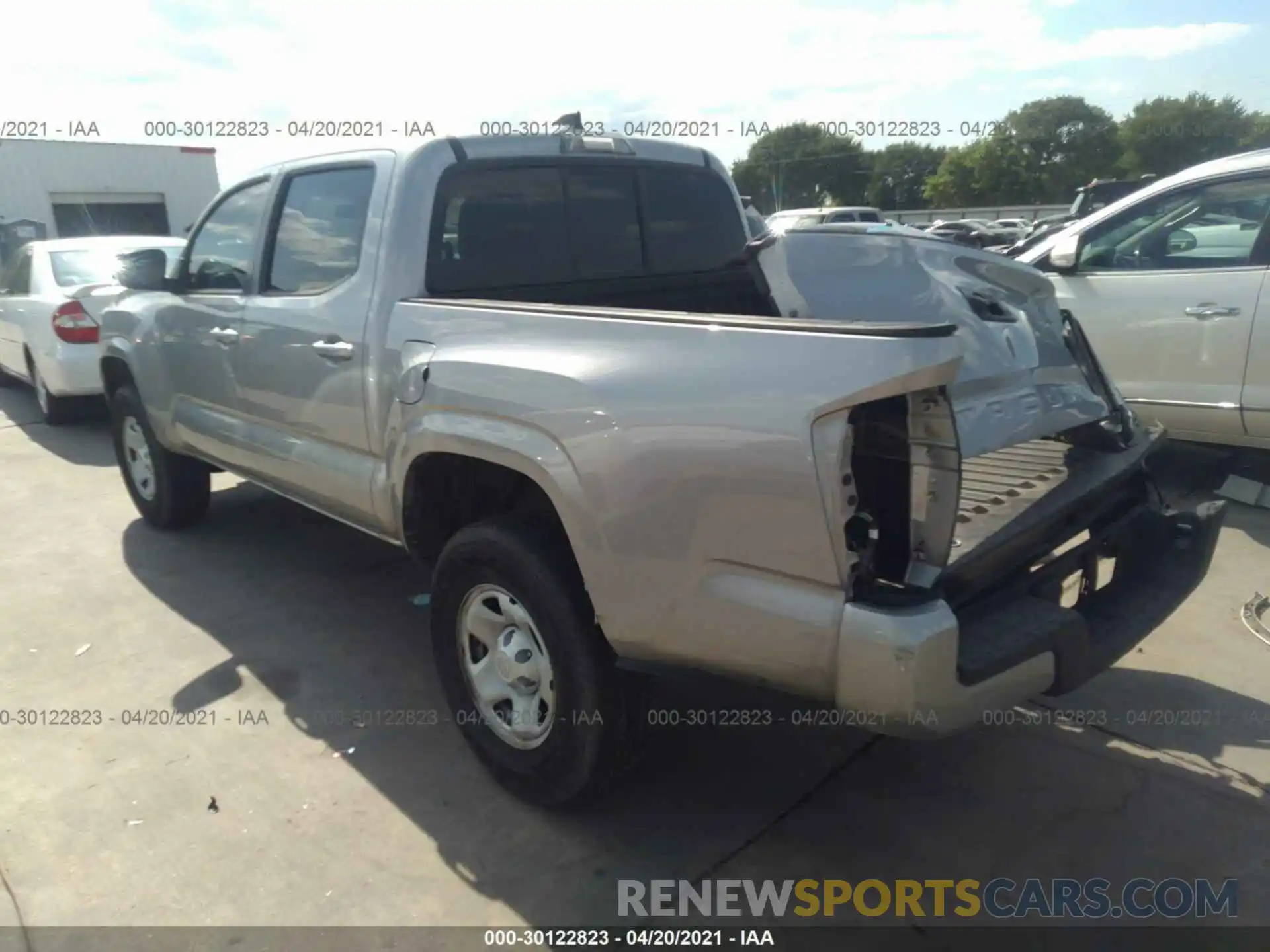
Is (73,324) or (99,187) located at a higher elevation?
(99,187)

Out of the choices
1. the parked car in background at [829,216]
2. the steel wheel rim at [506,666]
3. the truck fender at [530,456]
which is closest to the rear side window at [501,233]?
the truck fender at [530,456]

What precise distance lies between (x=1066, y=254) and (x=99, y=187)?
789 inches

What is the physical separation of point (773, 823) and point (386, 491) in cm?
165

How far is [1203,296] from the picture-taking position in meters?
5.13

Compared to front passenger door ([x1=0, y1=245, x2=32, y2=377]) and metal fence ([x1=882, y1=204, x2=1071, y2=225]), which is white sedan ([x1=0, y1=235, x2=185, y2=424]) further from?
metal fence ([x1=882, y1=204, x2=1071, y2=225])

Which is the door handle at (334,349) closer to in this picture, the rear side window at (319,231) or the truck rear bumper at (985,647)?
the rear side window at (319,231)

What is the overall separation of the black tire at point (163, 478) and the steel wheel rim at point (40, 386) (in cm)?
329

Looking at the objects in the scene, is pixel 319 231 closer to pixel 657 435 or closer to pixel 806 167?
pixel 657 435

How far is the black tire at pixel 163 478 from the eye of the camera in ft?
17.2

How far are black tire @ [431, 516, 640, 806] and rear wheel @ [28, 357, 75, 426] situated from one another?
22.4 ft

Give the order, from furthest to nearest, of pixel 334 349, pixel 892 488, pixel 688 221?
pixel 688 221
pixel 334 349
pixel 892 488

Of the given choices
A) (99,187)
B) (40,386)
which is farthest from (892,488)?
(99,187)

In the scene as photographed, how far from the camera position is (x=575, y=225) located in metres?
3.71

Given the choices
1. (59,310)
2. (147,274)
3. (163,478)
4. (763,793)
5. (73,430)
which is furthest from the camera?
(73,430)
